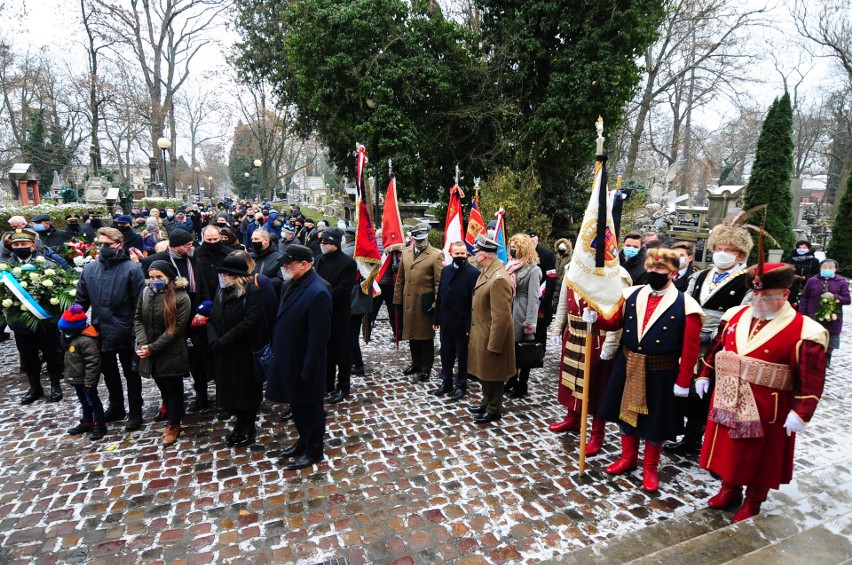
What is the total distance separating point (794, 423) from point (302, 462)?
12.4ft

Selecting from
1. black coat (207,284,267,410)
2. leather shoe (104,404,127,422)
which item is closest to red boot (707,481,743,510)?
black coat (207,284,267,410)

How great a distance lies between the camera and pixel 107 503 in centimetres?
381

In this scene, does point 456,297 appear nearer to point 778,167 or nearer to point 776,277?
point 776,277

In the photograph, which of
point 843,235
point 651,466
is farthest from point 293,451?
point 843,235

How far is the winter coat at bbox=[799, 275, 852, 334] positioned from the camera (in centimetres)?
698

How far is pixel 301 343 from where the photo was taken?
417 cm

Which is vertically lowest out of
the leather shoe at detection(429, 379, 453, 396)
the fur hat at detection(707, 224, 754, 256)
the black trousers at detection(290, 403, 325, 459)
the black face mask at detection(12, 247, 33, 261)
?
the leather shoe at detection(429, 379, 453, 396)

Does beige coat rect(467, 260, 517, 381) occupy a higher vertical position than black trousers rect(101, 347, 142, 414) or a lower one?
higher

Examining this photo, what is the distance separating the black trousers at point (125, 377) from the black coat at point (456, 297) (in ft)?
11.2

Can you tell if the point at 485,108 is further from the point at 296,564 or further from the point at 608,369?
the point at 296,564

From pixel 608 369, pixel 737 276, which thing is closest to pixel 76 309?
pixel 608 369

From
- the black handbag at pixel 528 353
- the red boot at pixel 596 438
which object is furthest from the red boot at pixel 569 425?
the black handbag at pixel 528 353

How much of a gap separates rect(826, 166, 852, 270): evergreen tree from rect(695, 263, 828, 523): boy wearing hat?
17.2 m

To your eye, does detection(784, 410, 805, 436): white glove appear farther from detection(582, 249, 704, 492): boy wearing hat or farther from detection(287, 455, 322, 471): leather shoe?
detection(287, 455, 322, 471): leather shoe
